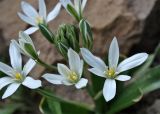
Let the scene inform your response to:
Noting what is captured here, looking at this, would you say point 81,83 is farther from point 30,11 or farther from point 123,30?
point 123,30

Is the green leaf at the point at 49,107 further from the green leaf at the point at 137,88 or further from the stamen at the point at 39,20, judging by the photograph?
the stamen at the point at 39,20

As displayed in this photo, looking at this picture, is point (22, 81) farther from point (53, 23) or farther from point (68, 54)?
point (53, 23)

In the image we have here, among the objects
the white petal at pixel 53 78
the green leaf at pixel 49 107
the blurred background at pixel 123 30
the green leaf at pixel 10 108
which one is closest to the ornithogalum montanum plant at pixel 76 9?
the white petal at pixel 53 78

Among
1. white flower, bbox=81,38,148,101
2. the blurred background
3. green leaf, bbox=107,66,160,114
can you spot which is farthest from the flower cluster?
the blurred background

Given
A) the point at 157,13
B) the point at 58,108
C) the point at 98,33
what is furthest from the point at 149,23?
the point at 58,108

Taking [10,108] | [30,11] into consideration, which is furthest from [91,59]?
[10,108]
